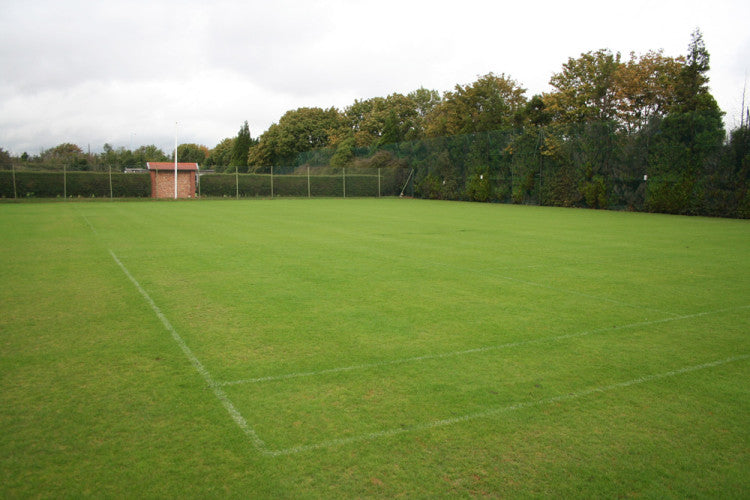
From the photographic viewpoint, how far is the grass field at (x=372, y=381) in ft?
8.42

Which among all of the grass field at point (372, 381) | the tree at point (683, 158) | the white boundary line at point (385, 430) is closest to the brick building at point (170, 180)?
the tree at point (683, 158)

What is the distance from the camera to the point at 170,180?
116ft

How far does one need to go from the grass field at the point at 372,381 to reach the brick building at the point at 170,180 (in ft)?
93.3

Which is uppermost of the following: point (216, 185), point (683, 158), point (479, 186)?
point (683, 158)

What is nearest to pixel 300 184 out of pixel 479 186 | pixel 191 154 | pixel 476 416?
pixel 479 186

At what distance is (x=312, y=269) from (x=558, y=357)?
4.57 meters

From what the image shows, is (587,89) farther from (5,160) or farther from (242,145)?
(242,145)

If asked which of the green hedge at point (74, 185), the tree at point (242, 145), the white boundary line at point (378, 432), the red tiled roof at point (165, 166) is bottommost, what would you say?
the white boundary line at point (378, 432)

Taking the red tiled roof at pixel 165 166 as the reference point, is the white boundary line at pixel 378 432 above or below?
below

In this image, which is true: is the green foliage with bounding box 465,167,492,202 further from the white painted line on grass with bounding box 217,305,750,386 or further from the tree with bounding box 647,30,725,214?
the white painted line on grass with bounding box 217,305,750,386

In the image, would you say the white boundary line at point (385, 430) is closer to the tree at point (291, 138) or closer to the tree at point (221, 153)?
the tree at point (291, 138)

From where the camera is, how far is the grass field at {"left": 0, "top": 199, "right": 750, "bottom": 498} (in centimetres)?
257

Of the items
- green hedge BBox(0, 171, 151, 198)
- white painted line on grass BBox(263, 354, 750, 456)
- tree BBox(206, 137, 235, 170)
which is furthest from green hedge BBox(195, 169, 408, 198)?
tree BBox(206, 137, 235, 170)

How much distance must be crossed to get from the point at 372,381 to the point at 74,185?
105 feet
